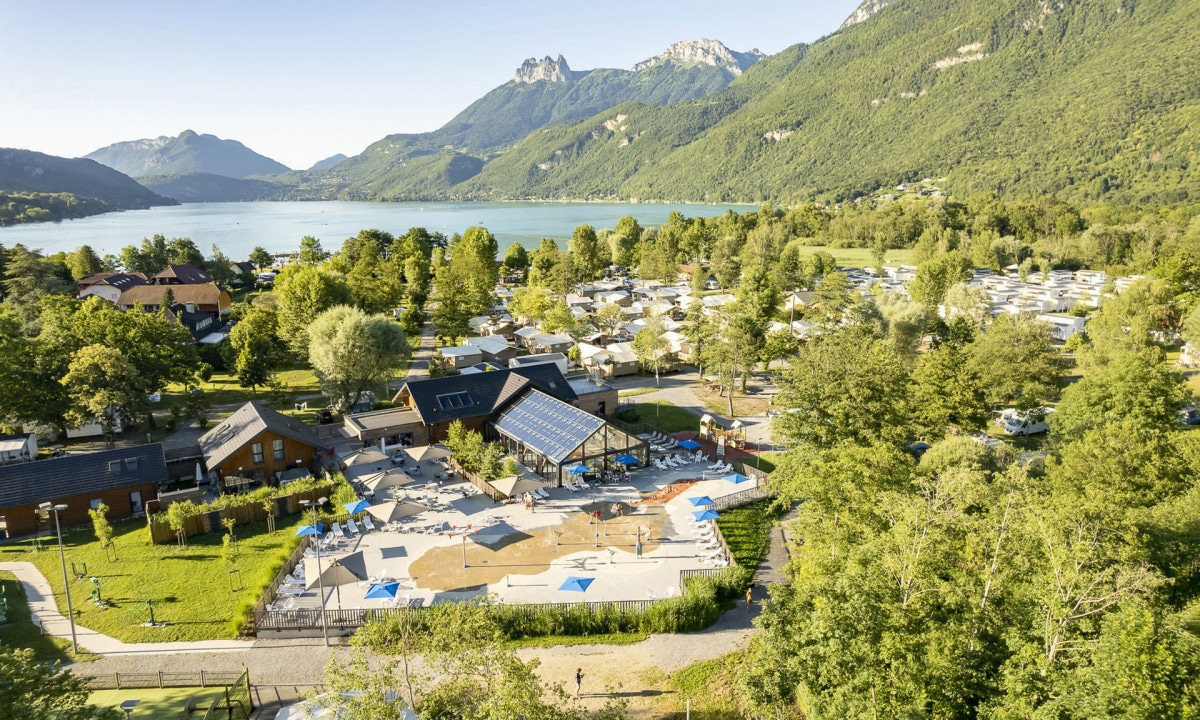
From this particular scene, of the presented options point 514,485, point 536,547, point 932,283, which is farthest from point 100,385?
point 932,283

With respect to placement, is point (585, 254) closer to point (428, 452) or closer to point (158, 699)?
point (428, 452)

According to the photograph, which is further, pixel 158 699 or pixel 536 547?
pixel 536 547

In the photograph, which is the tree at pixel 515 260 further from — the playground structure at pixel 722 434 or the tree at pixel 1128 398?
the tree at pixel 1128 398

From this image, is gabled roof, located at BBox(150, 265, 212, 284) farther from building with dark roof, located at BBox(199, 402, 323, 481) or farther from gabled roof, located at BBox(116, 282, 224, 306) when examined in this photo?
building with dark roof, located at BBox(199, 402, 323, 481)

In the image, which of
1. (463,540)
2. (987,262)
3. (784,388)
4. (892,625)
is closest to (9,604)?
(463,540)

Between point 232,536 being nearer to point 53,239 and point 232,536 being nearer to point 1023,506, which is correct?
point 1023,506

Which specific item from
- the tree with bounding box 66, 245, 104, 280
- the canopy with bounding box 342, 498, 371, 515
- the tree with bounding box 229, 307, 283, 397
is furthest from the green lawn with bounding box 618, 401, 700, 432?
the tree with bounding box 66, 245, 104, 280

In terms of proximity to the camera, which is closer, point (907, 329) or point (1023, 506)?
point (1023, 506)
